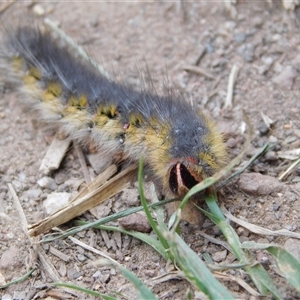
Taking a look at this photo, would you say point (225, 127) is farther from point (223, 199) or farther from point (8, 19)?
point (8, 19)

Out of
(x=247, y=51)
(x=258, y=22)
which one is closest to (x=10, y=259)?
(x=247, y=51)

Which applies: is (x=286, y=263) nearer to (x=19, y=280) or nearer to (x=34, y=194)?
(x=19, y=280)

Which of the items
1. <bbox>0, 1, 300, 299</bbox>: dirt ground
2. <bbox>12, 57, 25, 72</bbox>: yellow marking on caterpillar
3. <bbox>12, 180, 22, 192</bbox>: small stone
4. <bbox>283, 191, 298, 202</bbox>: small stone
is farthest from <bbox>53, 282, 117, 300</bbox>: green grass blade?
<bbox>12, 57, 25, 72</bbox>: yellow marking on caterpillar

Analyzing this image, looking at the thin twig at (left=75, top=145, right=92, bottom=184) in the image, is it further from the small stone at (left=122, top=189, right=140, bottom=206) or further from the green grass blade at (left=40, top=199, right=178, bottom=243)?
the green grass blade at (left=40, top=199, right=178, bottom=243)

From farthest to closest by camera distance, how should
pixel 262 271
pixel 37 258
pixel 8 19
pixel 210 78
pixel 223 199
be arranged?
1. pixel 8 19
2. pixel 210 78
3. pixel 223 199
4. pixel 37 258
5. pixel 262 271

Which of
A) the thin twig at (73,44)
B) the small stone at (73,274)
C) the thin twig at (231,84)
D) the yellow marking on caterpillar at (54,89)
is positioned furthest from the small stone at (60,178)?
the thin twig at (231,84)

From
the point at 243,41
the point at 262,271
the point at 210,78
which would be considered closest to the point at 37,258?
the point at 262,271
